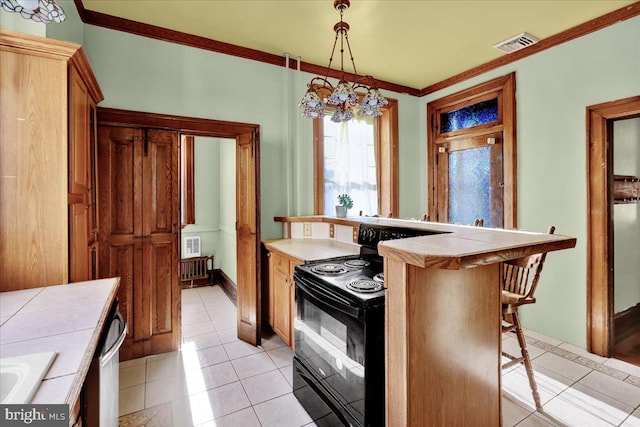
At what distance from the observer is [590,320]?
8.96 ft

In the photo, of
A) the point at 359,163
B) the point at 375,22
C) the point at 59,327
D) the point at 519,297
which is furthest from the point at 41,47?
the point at 359,163

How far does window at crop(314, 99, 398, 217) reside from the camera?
3.68 metres

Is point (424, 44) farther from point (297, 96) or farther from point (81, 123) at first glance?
point (81, 123)

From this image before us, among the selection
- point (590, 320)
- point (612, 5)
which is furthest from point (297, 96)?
point (590, 320)

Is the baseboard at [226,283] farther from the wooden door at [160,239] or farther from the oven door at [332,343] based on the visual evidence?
the oven door at [332,343]

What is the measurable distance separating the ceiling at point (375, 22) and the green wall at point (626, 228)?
1.31 meters

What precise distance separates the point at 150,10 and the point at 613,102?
13.0 feet

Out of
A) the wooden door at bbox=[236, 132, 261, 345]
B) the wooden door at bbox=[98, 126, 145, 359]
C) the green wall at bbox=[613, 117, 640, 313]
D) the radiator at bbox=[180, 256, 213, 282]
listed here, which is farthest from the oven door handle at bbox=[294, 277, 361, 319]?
the radiator at bbox=[180, 256, 213, 282]

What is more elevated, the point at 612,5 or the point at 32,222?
the point at 612,5

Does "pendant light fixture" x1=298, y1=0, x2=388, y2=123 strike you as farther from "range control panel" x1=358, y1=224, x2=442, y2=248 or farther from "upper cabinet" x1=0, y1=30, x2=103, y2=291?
"upper cabinet" x1=0, y1=30, x2=103, y2=291

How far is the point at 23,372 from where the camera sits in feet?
2.70

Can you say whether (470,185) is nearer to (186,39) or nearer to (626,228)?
(626,228)

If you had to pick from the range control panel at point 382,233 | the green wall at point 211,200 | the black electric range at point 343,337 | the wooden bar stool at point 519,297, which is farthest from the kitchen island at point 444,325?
the green wall at point 211,200

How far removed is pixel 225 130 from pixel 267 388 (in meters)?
2.35
